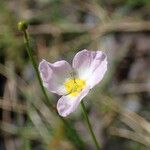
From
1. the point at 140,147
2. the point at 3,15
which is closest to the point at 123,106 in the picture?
the point at 140,147

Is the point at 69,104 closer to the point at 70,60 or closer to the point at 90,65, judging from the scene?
the point at 90,65

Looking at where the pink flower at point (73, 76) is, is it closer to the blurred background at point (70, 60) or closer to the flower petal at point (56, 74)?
the flower petal at point (56, 74)

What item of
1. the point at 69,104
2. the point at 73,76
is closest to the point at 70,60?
the point at 73,76

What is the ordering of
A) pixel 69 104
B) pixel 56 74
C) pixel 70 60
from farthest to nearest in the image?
pixel 70 60 → pixel 56 74 → pixel 69 104

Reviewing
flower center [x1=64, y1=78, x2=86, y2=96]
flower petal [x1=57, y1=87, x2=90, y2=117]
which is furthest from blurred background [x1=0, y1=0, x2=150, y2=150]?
flower petal [x1=57, y1=87, x2=90, y2=117]

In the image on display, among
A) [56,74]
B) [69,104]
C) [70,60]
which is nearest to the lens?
[69,104]
